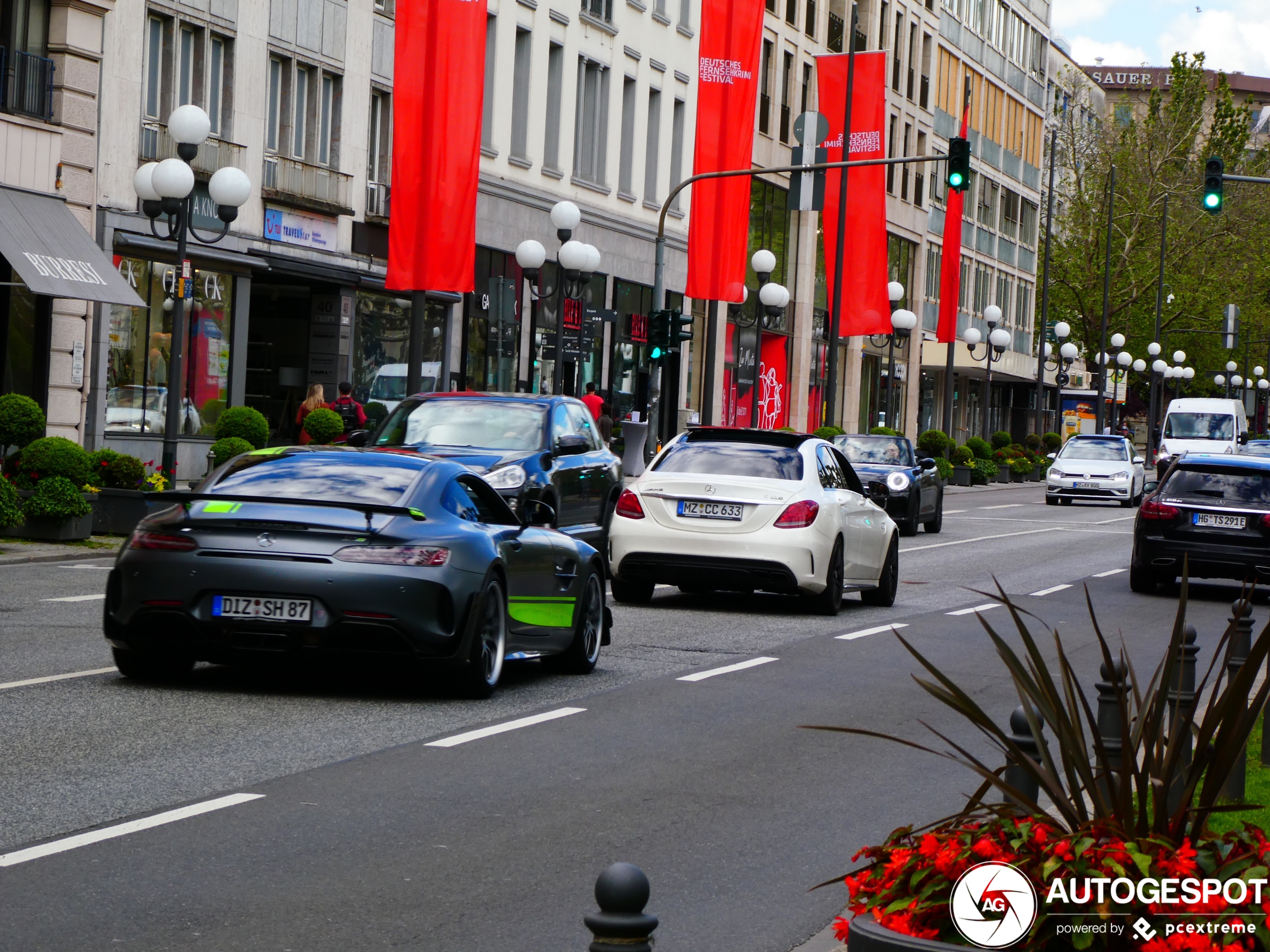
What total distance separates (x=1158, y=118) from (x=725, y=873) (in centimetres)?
9239

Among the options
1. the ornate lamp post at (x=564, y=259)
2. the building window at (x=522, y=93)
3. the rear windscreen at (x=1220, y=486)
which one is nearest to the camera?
the rear windscreen at (x=1220, y=486)

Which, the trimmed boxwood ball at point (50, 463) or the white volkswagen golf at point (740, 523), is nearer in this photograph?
the white volkswagen golf at point (740, 523)

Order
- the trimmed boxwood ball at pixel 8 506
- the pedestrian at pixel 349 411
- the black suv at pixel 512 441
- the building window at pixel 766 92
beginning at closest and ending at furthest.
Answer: the black suv at pixel 512 441
the trimmed boxwood ball at pixel 8 506
the pedestrian at pixel 349 411
the building window at pixel 766 92

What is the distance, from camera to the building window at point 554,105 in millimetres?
45781

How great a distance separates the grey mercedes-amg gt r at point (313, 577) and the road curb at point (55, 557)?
8.65 meters

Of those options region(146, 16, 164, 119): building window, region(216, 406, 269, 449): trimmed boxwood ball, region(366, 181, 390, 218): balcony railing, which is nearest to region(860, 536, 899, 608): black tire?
region(216, 406, 269, 449): trimmed boxwood ball

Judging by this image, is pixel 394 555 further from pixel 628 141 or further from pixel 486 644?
pixel 628 141

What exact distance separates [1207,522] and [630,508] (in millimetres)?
7705

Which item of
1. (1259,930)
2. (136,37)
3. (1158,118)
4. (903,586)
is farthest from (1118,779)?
(1158,118)

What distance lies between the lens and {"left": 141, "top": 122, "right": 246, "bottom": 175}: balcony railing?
1228 inches

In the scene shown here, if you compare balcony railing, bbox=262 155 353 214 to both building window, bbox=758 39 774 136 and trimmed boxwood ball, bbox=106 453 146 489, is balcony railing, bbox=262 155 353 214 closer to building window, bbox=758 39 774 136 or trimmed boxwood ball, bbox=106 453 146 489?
trimmed boxwood ball, bbox=106 453 146 489

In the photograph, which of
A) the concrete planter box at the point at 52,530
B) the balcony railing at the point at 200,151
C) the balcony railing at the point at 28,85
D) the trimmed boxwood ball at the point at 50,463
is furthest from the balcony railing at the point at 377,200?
the concrete planter box at the point at 52,530

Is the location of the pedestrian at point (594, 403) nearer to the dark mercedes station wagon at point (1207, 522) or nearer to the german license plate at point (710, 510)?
the dark mercedes station wagon at point (1207, 522)

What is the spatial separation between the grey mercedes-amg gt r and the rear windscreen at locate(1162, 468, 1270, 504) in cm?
1321
